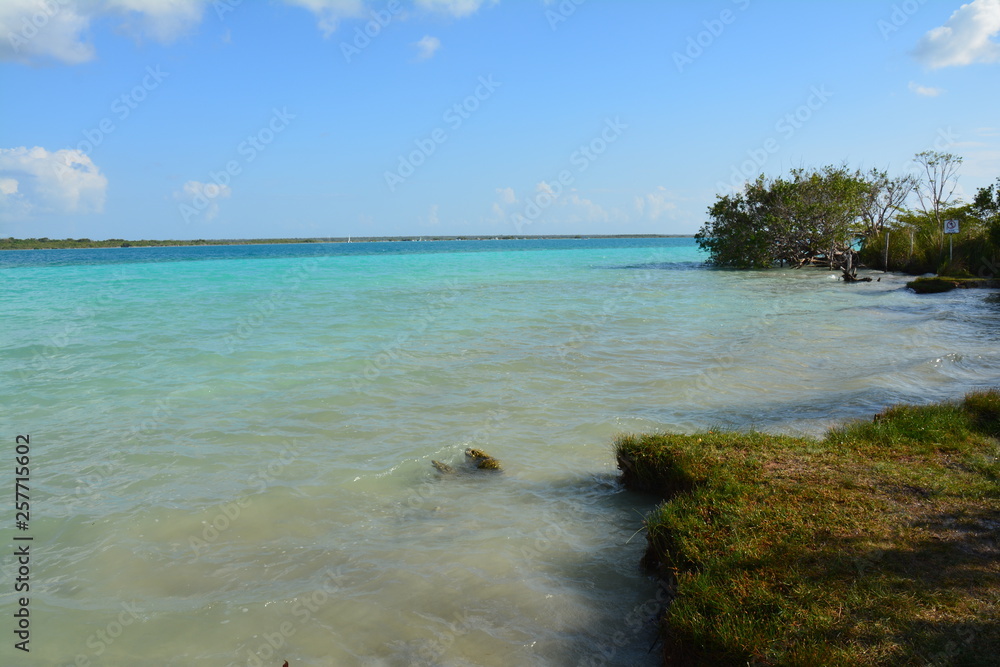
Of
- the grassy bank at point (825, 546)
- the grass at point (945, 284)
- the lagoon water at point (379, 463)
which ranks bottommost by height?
the lagoon water at point (379, 463)

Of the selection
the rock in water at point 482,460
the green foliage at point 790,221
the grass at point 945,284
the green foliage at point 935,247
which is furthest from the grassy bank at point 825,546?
the green foliage at point 790,221

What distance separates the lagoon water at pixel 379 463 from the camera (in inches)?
159

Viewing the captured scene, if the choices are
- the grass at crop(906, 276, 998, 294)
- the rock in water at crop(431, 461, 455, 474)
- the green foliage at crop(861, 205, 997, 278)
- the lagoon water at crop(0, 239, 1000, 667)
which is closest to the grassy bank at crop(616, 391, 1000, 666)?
→ the lagoon water at crop(0, 239, 1000, 667)

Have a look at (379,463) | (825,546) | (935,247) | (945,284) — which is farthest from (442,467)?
(935,247)

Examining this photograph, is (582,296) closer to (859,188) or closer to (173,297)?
(173,297)

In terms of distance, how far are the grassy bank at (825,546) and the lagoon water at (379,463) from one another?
474 millimetres

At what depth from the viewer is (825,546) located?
391cm

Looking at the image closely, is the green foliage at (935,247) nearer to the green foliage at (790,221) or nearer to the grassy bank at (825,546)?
the green foliage at (790,221)

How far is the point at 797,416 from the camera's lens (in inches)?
320

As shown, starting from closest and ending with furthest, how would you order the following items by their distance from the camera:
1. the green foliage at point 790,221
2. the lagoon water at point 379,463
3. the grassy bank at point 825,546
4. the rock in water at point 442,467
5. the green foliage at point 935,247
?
the grassy bank at point 825,546 < the lagoon water at point 379,463 < the rock in water at point 442,467 < the green foliage at point 935,247 < the green foliage at point 790,221

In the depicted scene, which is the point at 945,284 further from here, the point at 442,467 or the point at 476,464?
the point at 442,467

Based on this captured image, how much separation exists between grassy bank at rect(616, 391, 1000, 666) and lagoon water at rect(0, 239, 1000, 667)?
0.47 meters

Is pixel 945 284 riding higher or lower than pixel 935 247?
lower

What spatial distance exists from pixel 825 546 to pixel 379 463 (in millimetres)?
4610
